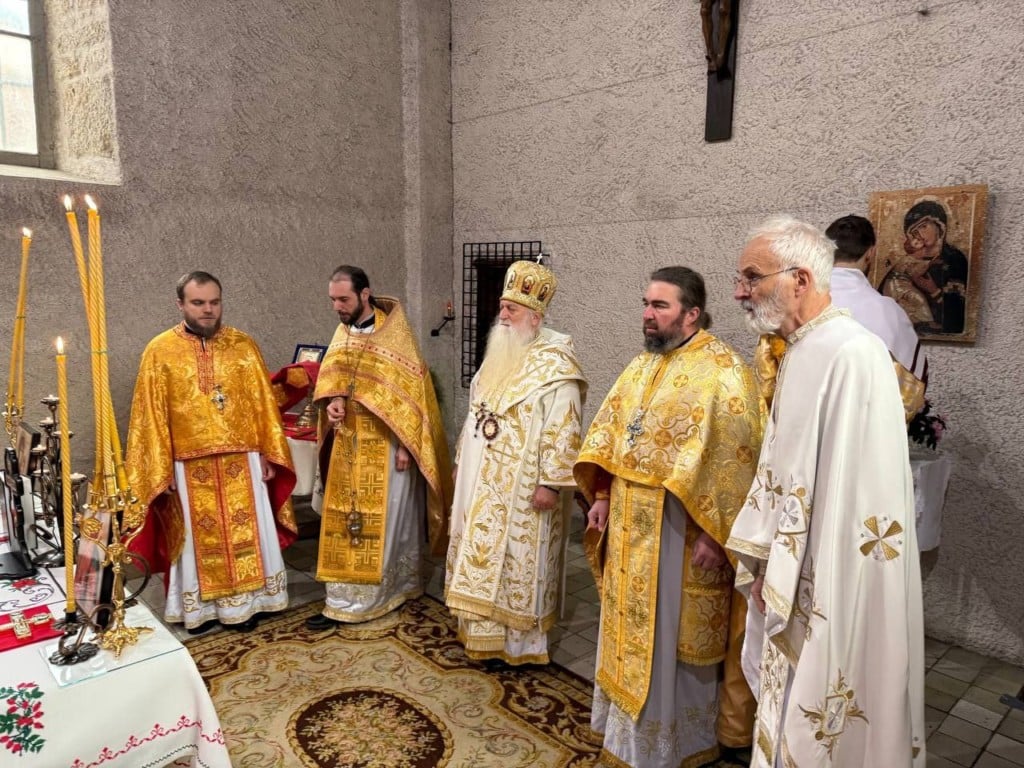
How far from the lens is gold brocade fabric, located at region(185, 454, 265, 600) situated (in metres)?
4.04

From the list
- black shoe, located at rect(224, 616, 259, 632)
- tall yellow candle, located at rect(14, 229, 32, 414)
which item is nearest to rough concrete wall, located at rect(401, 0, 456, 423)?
black shoe, located at rect(224, 616, 259, 632)

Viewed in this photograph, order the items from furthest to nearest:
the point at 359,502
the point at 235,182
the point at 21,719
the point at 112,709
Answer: the point at 235,182
the point at 359,502
the point at 112,709
the point at 21,719

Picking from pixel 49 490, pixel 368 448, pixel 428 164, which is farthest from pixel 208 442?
pixel 428 164

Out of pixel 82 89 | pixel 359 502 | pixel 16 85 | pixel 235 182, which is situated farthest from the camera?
pixel 235 182

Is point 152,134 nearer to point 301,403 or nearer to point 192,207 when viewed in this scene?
point 192,207

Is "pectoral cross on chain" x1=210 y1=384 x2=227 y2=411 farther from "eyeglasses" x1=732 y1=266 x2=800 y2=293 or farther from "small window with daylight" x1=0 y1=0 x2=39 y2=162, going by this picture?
"eyeglasses" x1=732 y1=266 x2=800 y2=293

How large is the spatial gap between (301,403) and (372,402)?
1707mm

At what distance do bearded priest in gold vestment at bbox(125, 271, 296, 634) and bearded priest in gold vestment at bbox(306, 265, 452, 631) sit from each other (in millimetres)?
326

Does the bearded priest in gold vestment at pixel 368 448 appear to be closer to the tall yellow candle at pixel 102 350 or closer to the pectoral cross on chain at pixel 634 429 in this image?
the pectoral cross on chain at pixel 634 429

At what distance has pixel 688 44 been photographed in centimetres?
493

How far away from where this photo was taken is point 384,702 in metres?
3.40

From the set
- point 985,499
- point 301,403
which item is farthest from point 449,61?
point 985,499

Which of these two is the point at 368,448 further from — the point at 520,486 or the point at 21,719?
the point at 21,719

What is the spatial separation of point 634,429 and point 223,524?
250 centimetres
